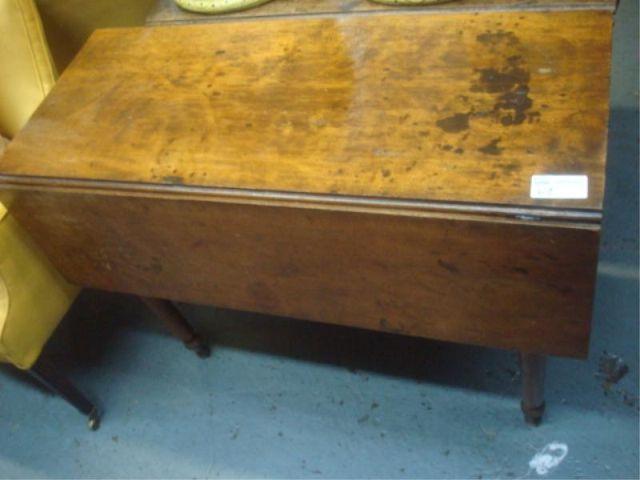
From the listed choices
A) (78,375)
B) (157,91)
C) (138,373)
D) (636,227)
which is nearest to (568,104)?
(157,91)

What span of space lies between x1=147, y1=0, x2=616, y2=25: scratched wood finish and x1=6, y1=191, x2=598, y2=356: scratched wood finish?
1.43 feet

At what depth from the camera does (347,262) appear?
88cm

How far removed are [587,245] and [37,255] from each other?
3.10 ft

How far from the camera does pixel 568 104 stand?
803 mm

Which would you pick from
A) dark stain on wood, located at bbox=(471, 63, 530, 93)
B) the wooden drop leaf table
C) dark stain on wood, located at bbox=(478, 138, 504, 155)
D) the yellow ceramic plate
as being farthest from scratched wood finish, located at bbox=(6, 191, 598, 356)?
the yellow ceramic plate

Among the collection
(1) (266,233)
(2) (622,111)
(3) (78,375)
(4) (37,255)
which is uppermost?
(1) (266,233)

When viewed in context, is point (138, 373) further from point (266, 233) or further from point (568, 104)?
point (568, 104)

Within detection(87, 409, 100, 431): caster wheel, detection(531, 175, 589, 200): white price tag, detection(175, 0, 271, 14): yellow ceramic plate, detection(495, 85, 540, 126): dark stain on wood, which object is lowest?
detection(87, 409, 100, 431): caster wheel

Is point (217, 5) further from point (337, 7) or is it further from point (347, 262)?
point (347, 262)

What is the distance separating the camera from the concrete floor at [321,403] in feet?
3.85

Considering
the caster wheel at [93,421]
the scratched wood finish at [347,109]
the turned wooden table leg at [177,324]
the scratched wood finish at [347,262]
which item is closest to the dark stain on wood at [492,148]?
the scratched wood finish at [347,109]

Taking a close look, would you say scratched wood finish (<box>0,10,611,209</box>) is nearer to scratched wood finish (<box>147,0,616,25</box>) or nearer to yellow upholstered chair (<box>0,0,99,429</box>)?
scratched wood finish (<box>147,0,616,25</box>)

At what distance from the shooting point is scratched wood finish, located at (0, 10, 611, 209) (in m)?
0.78

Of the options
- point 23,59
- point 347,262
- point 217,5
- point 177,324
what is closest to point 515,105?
point 347,262
